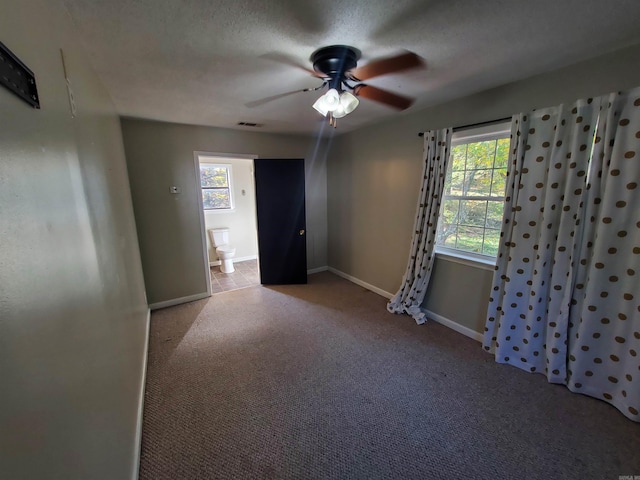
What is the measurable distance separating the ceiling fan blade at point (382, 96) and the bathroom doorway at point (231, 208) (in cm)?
320

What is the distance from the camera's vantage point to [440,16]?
1292 mm

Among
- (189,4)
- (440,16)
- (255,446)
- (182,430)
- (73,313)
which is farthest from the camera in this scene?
(182,430)

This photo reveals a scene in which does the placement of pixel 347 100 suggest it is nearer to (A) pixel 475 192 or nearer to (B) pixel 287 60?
(B) pixel 287 60

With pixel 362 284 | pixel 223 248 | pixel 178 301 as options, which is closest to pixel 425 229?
pixel 362 284

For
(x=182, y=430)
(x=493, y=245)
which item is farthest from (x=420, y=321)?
(x=182, y=430)

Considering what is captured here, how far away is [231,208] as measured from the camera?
519 centimetres

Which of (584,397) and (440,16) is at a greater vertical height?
(440,16)

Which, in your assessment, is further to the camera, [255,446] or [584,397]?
[584,397]

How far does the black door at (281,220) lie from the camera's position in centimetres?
384

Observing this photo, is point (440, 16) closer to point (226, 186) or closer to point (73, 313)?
point (73, 313)

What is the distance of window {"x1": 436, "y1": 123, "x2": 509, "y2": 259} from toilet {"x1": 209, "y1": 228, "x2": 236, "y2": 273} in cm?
354

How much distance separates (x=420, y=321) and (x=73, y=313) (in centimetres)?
292

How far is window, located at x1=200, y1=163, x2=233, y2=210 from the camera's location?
491cm

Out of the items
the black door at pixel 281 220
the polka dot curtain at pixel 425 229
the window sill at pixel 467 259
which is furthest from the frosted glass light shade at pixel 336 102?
the black door at pixel 281 220
